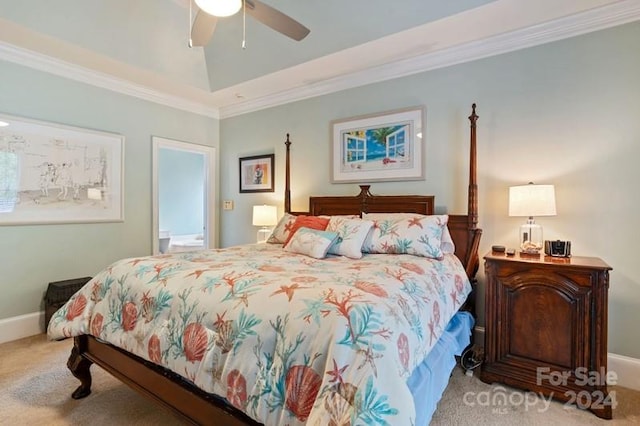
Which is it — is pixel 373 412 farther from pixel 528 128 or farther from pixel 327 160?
pixel 327 160

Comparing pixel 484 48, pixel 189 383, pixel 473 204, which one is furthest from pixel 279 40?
pixel 189 383

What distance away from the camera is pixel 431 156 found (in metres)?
3.03

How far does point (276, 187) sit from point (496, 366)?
2930 mm

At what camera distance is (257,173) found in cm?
430

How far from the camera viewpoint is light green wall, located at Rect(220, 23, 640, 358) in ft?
7.47

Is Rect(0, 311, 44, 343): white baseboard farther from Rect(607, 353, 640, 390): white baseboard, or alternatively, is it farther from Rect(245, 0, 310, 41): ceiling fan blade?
Rect(607, 353, 640, 390): white baseboard

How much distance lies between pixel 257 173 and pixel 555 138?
3.18 meters

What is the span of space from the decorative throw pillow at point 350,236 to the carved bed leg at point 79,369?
1.73 meters

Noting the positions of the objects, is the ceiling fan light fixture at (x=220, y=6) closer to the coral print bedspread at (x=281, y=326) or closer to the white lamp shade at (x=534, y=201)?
the coral print bedspread at (x=281, y=326)

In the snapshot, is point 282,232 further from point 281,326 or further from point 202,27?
point 281,326

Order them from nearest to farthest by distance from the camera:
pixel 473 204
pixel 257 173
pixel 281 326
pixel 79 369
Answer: pixel 281 326, pixel 79 369, pixel 473 204, pixel 257 173

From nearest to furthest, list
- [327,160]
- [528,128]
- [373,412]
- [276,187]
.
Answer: [373,412]
[528,128]
[327,160]
[276,187]

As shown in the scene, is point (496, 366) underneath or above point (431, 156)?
underneath

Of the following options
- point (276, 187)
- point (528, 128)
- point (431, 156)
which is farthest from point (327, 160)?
point (528, 128)
